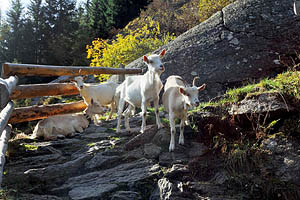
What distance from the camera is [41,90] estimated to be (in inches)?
303

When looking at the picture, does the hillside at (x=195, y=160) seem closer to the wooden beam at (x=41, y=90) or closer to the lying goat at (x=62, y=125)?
the lying goat at (x=62, y=125)

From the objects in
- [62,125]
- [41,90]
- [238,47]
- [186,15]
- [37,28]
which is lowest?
[62,125]

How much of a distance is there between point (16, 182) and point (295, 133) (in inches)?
201

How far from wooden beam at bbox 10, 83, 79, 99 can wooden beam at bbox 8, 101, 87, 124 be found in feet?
1.19

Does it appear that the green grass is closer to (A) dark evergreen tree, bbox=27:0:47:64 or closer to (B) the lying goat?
(B) the lying goat

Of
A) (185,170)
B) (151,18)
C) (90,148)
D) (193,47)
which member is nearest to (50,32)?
(151,18)

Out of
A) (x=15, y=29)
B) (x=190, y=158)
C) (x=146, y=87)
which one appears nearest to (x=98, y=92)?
(x=146, y=87)

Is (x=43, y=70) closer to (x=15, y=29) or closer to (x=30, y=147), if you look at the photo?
(x=30, y=147)

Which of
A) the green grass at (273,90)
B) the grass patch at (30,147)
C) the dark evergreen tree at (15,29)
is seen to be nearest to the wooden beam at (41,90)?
the grass patch at (30,147)

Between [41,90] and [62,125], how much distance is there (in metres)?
1.13

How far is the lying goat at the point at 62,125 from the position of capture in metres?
7.25

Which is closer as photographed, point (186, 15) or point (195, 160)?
point (195, 160)

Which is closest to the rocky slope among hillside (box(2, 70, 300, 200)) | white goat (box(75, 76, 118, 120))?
hillside (box(2, 70, 300, 200))

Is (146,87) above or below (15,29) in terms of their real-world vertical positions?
below
